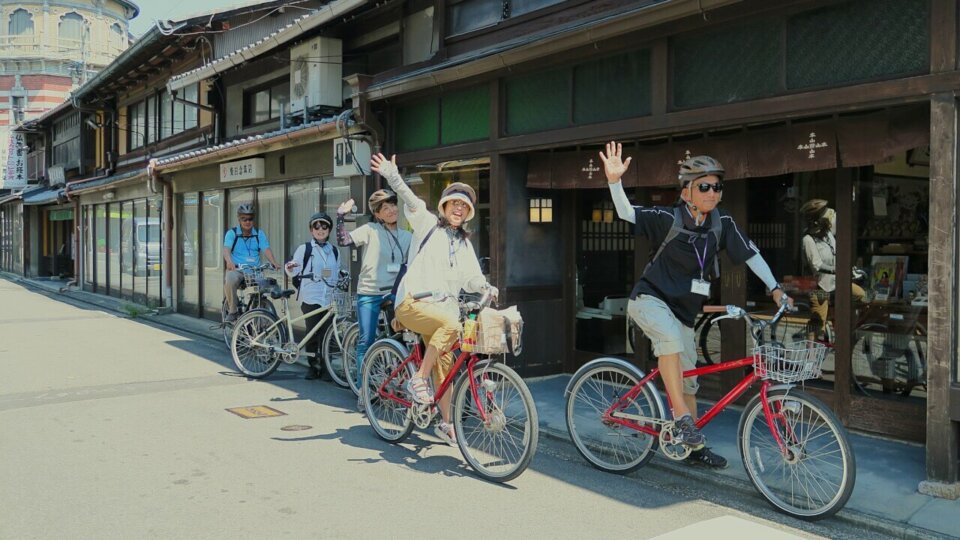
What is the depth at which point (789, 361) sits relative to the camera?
450 cm

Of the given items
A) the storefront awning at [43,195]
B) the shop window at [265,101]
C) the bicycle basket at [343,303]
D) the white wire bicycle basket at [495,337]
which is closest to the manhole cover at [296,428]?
the bicycle basket at [343,303]

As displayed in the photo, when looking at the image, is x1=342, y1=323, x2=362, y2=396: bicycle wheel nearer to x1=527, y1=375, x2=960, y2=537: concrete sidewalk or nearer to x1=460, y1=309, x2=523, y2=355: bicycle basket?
x1=527, y1=375, x2=960, y2=537: concrete sidewalk

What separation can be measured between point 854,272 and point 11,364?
32.8 ft

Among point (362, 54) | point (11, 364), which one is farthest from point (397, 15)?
point (11, 364)

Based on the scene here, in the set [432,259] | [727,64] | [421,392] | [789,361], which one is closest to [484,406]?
[421,392]

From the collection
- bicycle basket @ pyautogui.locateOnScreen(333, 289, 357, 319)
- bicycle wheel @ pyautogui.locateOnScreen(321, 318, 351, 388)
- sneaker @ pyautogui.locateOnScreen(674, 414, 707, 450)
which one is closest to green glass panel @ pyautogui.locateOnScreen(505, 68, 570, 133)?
bicycle basket @ pyautogui.locateOnScreen(333, 289, 357, 319)

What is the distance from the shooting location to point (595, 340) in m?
9.14

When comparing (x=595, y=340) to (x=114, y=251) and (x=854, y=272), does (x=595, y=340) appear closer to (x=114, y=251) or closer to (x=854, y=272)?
(x=854, y=272)

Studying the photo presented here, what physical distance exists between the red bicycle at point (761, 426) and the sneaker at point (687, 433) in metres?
0.05

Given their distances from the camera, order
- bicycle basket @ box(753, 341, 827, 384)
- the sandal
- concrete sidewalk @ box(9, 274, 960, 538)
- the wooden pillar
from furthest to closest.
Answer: the sandal, the wooden pillar, concrete sidewalk @ box(9, 274, 960, 538), bicycle basket @ box(753, 341, 827, 384)

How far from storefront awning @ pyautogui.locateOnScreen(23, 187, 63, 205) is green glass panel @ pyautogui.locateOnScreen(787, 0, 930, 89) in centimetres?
2814

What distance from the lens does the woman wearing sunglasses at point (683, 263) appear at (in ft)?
17.2

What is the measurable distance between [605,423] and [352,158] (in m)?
6.47

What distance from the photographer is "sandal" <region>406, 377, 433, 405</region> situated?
5.76 meters
